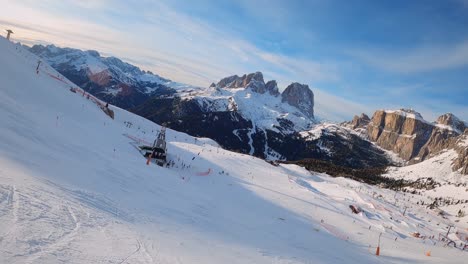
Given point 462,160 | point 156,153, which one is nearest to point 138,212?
point 156,153

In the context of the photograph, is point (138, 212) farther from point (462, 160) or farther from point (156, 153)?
point (462, 160)

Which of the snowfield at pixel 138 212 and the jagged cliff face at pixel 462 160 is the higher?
the jagged cliff face at pixel 462 160

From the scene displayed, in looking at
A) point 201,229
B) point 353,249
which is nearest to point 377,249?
point 353,249

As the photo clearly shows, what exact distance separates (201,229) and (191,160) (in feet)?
51.7

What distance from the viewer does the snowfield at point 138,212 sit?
6520 mm

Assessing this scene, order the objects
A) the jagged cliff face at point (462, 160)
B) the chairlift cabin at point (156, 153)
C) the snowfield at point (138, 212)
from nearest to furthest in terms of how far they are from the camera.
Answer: the snowfield at point (138, 212) → the chairlift cabin at point (156, 153) → the jagged cliff face at point (462, 160)

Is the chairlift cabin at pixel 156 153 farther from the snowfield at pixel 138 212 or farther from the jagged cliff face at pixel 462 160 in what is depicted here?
the jagged cliff face at pixel 462 160

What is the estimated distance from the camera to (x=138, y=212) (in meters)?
9.46

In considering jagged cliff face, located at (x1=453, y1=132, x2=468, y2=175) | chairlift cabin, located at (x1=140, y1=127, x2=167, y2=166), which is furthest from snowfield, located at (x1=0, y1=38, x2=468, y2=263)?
jagged cliff face, located at (x1=453, y1=132, x2=468, y2=175)

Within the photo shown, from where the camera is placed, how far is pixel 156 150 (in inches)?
864

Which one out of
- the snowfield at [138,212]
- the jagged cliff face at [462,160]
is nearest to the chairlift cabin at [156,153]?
the snowfield at [138,212]

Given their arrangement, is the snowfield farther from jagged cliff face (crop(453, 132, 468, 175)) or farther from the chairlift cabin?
jagged cliff face (crop(453, 132, 468, 175))

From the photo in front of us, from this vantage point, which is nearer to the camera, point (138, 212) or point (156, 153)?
point (138, 212)

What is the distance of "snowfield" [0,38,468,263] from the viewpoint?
652cm
